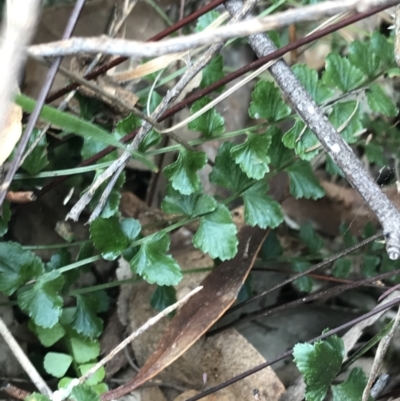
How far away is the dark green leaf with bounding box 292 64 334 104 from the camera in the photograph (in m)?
0.82

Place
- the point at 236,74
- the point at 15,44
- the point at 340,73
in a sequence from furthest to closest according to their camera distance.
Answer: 1. the point at 340,73
2. the point at 236,74
3. the point at 15,44

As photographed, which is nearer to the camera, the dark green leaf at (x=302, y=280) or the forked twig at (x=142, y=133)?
the forked twig at (x=142, y=133)

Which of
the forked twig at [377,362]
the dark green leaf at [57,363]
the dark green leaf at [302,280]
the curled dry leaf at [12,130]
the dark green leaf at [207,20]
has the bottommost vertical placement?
the forked twig at [377,362]

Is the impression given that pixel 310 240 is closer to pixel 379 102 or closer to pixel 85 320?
pixel 379 102

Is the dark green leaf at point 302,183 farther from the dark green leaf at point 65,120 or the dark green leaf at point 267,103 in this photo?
the dark green leaf at point 65,120

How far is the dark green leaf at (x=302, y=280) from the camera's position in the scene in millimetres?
915

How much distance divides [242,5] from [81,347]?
63 cm

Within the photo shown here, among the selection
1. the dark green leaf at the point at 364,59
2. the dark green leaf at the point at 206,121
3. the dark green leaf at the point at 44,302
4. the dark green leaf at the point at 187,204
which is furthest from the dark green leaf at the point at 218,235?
the dark green leaf at the point at 364,59

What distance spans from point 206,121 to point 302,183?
211 mm

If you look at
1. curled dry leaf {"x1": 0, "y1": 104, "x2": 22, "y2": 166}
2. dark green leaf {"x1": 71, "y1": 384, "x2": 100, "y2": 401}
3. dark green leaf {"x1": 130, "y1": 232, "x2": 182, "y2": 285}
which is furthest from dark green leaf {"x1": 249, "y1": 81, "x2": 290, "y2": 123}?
dark green leaf {"x1": 71, "y1": 384, "x2": 100, "y2": 401}

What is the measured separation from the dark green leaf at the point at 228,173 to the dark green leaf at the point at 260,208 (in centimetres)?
2

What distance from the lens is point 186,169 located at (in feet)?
2.55

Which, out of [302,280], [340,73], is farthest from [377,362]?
[340,73]

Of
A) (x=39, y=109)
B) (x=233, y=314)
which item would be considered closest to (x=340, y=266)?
(x=233, y=314)
